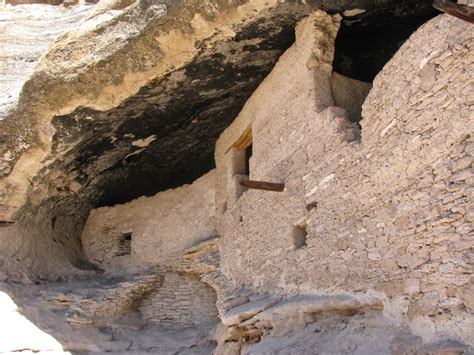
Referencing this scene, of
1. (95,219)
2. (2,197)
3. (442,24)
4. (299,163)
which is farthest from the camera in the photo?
(95,219)

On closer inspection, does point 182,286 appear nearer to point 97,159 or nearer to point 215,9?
point 97,159

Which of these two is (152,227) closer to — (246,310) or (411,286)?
(246,310)

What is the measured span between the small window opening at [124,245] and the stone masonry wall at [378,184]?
366 centimetres

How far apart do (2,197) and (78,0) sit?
4292 millimetres

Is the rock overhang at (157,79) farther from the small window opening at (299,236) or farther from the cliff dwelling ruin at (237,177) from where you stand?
the small window opening at (299,236)

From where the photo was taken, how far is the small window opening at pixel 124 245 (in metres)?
9.59

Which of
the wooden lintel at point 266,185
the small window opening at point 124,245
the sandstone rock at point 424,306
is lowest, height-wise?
the small window opening at point 124,245

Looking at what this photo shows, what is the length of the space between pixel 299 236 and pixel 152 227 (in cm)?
414

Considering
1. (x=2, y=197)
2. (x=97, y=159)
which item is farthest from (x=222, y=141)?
(x=2, y=197)

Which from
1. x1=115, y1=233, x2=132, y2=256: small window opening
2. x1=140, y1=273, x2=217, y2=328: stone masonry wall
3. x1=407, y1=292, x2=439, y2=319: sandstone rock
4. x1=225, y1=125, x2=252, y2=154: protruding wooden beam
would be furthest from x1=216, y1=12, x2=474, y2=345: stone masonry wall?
x1=115, y1=233, x2=132, y2=256: small window opening

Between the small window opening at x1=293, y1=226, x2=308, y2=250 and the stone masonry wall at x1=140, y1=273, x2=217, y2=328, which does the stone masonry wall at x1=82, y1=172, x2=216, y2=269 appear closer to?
the stone masonry wall at x1=140, y1=273, x2=217, y2=328

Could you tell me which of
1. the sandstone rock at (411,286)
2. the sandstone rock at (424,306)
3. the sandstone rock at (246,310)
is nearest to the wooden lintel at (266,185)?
the sandstone rock at (246,310)

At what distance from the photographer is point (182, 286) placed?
8.20m

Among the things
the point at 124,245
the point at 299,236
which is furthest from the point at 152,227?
the point at 299,236
